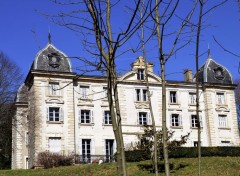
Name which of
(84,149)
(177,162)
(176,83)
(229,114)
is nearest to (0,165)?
(84,149)

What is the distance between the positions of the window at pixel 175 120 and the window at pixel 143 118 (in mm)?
2609

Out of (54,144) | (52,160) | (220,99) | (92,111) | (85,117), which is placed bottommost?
(52,160)

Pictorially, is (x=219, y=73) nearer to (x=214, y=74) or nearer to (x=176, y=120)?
(x=214, y=74)

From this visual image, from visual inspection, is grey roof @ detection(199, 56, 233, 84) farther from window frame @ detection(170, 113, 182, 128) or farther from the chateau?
window frame @ detection(170, 113, 182, 128)

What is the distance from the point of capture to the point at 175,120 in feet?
143

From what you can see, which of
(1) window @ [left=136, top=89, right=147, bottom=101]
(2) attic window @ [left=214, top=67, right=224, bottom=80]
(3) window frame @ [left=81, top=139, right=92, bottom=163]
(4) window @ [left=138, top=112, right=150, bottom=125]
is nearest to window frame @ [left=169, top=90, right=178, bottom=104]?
(1) window @ [left=136, top=89, right=147, bottom=101]

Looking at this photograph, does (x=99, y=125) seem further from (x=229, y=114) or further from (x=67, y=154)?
Answer: (x=229, y=114)

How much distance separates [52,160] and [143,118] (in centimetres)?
1148

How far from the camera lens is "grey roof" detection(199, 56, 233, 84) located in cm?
4589

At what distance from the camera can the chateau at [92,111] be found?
38.5 metres

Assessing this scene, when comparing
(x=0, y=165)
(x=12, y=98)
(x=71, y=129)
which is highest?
(x=12, y=98)

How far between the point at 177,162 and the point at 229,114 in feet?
66.9

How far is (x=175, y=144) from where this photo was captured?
2491cm

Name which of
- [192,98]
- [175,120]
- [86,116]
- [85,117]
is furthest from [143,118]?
[192,98]
